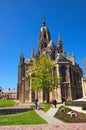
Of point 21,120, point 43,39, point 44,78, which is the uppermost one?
point 43,39

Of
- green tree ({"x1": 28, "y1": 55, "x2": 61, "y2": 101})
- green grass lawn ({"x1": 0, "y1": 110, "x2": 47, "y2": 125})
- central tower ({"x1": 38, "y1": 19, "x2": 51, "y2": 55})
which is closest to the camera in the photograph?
green grass lawn ({"x1": 0, "y1": 110, "x2": 47, "y2": 125})

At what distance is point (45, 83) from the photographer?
40656mm

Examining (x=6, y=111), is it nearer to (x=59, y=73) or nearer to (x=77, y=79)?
(x=59, y=73)

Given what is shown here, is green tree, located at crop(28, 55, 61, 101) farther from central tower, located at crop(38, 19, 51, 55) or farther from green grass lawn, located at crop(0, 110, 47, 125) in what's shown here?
central tower, located at crop(38, 19, 51, 55)

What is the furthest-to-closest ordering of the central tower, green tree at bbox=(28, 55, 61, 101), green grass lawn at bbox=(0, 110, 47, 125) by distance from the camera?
the central tower, green tree at bbox=(28, 55, 61, 101), green grass lawn at bbox=(0, 110, 47, 125)

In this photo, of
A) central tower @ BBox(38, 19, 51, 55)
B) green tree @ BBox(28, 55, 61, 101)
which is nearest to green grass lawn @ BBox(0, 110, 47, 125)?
green tree @ BBox(28, 55, 61, 101)

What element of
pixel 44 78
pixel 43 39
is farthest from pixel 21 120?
pixel 43 39

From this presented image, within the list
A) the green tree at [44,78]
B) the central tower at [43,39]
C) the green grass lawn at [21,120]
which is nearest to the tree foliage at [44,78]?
the green tree at [44,78]

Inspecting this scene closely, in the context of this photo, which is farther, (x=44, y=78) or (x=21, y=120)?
(x=44, y=78)

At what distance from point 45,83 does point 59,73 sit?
52.4 ft

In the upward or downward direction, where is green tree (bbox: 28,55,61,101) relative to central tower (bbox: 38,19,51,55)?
downward

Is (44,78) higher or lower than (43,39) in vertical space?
lower

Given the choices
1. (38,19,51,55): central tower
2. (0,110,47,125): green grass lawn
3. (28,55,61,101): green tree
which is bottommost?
(0,110,47,125): green grass lawn

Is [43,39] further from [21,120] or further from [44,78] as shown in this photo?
[21,120]
